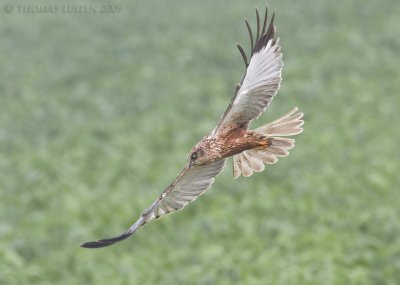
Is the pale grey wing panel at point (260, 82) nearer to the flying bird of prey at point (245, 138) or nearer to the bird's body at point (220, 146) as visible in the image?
the flying bird of prey at point (245, 138)

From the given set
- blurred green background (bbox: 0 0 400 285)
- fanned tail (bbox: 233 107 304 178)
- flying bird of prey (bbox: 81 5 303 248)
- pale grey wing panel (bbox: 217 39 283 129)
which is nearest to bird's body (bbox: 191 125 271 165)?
flying bird of prey (bbox: 81 5 303 248)

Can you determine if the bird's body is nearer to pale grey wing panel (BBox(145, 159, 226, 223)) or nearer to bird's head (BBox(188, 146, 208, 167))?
bird's head (BBox(188, 146, 208, 167))

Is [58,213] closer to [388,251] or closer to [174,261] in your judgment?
[174,261]

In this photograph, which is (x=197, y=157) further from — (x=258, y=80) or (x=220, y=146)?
(x=258, y=80)

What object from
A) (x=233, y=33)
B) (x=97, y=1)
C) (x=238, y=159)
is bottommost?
(x=238, y=159)

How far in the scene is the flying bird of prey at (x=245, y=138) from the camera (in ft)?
6.10

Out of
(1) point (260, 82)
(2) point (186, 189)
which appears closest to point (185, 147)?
(2) point (186, 189)

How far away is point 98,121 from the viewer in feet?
54.2

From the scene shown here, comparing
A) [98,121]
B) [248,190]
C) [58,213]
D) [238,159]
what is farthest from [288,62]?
[238,159]

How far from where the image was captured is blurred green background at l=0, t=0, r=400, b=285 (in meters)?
10.4

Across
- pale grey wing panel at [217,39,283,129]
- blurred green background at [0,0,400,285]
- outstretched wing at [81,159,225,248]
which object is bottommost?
outstretched wing at [81,159,225,248]

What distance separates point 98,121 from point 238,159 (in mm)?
14414

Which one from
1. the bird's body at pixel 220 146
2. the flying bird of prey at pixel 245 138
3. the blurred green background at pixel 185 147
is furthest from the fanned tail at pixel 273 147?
the blurred green background at pixel 185 147

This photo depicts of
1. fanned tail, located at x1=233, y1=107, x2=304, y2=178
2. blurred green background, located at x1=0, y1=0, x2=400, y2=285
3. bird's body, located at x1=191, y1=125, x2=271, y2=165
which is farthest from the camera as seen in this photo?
blurred green background, located at x1=0, y1=0, x2=400, y2=285
